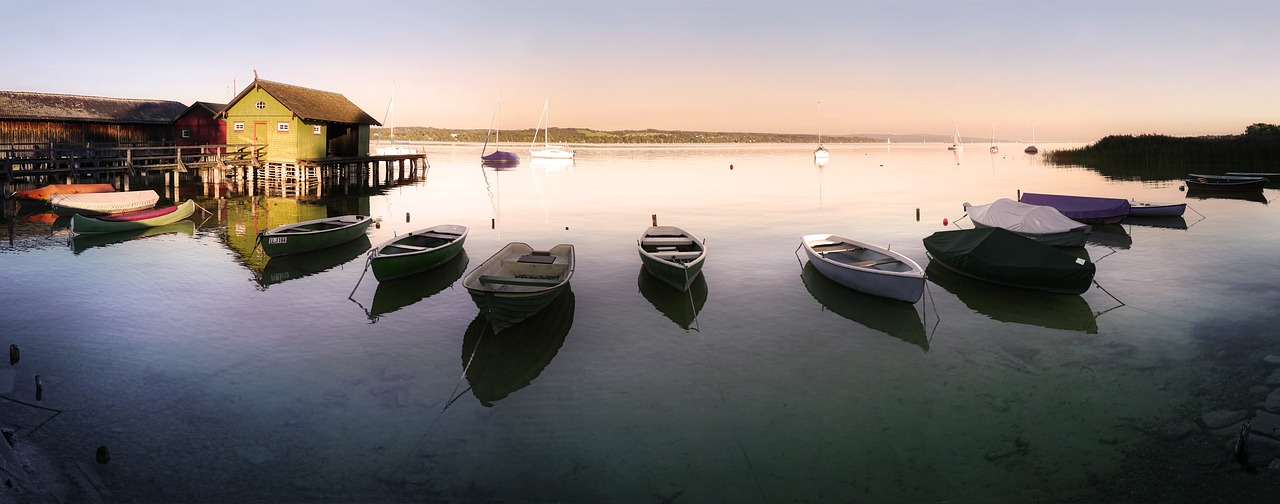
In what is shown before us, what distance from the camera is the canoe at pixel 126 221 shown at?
91.3ft

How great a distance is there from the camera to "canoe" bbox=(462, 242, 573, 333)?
15.1 m

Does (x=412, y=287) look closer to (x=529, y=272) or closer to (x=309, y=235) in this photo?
(x=529, y=272)

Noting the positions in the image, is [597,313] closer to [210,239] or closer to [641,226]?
[641,226]

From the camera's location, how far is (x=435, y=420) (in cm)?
1144

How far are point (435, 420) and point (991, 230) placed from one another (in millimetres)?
16576

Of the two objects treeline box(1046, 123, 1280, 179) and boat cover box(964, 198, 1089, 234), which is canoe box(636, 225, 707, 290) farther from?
treeline box(1046, 123, 1280, 179)

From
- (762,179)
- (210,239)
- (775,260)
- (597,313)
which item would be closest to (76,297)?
(210,239)

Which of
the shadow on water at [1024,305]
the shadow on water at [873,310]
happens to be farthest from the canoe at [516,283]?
the shadow on water at [1024,305]

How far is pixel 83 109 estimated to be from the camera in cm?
5334

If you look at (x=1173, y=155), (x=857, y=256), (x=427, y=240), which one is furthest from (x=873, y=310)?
(x=1173, y=155)

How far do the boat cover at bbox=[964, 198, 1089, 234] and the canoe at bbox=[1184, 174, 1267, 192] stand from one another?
3226 centimetres

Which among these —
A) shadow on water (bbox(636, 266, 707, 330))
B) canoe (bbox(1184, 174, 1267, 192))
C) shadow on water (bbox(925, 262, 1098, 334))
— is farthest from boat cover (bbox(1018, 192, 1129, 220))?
canoe (bbox(1184, 174, 1267, 192))

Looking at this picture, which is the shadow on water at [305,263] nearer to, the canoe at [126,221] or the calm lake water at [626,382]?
the calm lake water at [626,382]

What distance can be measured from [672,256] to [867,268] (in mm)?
5261
